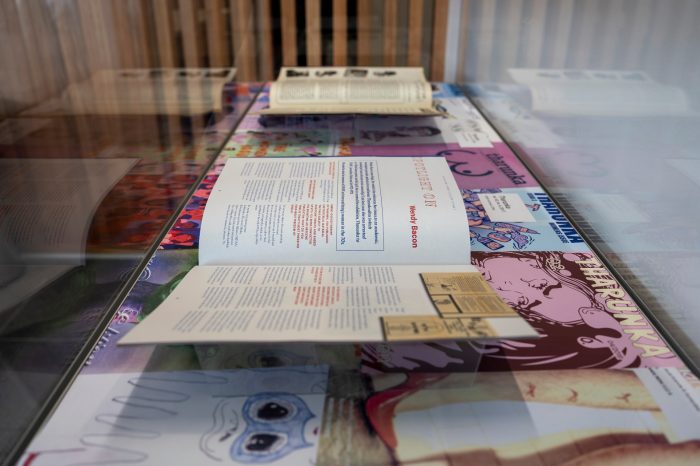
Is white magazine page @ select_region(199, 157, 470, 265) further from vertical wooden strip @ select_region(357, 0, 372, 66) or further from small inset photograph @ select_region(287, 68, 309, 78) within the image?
vertical wooden strip @ select_region(357, 0, 372, 66)

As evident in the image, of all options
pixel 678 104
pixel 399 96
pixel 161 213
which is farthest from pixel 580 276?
pixel 399 96

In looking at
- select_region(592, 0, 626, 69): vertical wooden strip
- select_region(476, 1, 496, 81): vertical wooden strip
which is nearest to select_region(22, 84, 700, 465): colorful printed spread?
select_region(592, 0, 626, 69): vertical wooden strip

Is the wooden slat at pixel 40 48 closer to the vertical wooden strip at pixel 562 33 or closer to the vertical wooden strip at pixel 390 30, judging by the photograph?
the vertical wooden strip at pixel 562 33

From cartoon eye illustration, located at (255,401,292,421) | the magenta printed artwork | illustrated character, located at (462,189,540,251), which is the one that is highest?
illustrated character, located at (462,189,540,251)

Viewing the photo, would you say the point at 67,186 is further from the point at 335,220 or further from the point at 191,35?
the point at 191,35

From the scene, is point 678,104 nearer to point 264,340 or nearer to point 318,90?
point 264,340

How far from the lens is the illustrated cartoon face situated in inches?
17.3

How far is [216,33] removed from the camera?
1.55m

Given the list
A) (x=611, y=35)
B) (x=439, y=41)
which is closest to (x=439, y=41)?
(x=439, y=41)

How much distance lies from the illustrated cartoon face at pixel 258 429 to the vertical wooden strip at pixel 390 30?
142cm

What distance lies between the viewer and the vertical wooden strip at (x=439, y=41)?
5.58 feet

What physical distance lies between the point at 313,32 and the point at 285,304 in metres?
1.34

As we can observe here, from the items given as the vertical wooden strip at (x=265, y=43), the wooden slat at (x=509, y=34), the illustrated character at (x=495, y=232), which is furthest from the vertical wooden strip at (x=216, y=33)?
the illustrated character at (x=495, y=232)

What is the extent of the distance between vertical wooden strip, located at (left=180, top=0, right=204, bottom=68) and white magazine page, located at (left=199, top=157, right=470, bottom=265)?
2.16 ft
